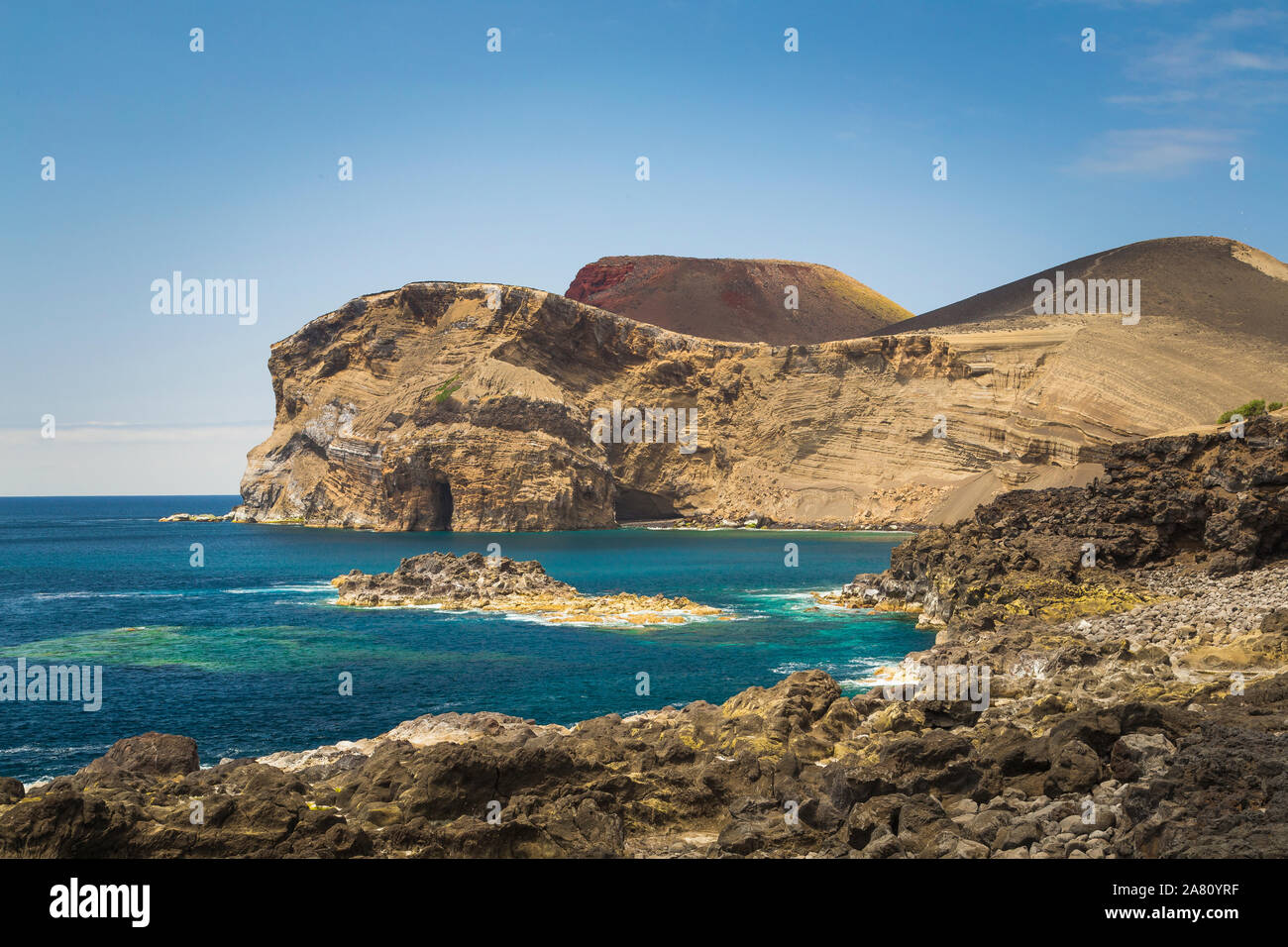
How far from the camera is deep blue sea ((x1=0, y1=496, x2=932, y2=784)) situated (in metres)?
24.2

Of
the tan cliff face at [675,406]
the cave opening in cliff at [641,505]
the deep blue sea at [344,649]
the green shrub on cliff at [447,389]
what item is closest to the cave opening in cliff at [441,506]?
the tan cliff face at [675,406]

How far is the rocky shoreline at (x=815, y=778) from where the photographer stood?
1110cm

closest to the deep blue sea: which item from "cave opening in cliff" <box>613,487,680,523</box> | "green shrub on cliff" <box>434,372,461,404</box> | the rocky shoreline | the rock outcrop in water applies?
the rock outcrop in water

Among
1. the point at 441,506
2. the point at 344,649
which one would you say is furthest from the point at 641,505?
the point at 344,649

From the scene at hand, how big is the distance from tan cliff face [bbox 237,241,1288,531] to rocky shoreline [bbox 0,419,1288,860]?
6562cm

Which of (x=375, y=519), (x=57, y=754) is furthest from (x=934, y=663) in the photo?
(x=375, y=519)

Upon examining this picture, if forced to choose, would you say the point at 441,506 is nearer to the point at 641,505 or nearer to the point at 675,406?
the point at 641,505

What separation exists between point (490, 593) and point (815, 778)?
108 ft

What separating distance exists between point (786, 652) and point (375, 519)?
7664cm

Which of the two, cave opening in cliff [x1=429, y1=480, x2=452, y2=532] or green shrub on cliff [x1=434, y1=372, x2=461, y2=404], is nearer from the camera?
green shrub on cliff [x1=434, y1=372, x2=461, y2=404]

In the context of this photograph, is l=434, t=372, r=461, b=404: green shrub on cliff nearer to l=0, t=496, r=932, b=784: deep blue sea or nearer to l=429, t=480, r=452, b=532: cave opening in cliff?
l=429, t=480, r=452, b=532: cave opening in cliff

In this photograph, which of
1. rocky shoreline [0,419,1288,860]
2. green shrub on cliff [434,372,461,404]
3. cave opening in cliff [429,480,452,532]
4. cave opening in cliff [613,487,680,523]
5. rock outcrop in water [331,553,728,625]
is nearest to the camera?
rocky shoreline [0,419,1288,860]
